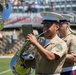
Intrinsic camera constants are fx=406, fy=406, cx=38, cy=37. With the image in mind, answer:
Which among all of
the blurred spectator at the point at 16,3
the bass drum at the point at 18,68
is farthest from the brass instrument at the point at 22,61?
the blurred spectator at the point at 16,3

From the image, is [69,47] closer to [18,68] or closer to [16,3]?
[18,68]

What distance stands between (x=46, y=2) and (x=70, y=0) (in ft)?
4.66

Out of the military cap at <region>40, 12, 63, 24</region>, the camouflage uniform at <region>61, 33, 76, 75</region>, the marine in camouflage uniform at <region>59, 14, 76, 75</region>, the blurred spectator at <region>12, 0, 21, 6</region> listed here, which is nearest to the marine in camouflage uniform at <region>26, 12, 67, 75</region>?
the military cap at <region>40, 12, 63, 24</region>

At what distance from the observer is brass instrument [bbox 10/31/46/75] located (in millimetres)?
5363

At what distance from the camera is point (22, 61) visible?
5.43 meters

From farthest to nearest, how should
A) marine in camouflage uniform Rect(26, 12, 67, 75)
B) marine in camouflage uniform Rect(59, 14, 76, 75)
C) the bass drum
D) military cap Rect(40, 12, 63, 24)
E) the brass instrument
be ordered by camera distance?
marine in camouflage uniform Rect(59, 14, 76, 75)
the bass drum
the brass instrument
military cap Rect(40, 12, 63, 24)
marine in camouflage uniform Rect(26, 12, 67, 75)

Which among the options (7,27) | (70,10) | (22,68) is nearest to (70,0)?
(70,10)

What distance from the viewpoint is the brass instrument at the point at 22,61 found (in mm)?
5363

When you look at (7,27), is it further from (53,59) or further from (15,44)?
(53,59)

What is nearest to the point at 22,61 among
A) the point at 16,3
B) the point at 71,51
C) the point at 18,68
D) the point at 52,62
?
the point at 18,68

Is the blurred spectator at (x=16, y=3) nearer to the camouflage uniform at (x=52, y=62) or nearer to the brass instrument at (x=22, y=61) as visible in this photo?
the brass instrument at (x=22, y=61)

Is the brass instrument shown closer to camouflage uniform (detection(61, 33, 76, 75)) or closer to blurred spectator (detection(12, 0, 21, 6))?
camouflage uniform (detection(61, 33, 76, 75))

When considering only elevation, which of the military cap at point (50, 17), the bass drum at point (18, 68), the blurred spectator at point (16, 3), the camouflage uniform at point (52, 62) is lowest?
the blurred spectator at point (16, 3)

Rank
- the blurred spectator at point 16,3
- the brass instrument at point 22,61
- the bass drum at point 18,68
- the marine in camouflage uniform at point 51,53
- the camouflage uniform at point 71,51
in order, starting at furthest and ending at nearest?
the blurred spectator at point 16,3
the camouflage uniform at point 71,51
the bass drum at point 18,68
the brass instrument at point 22,61
the marine in camouflage uniform at point 51,53
